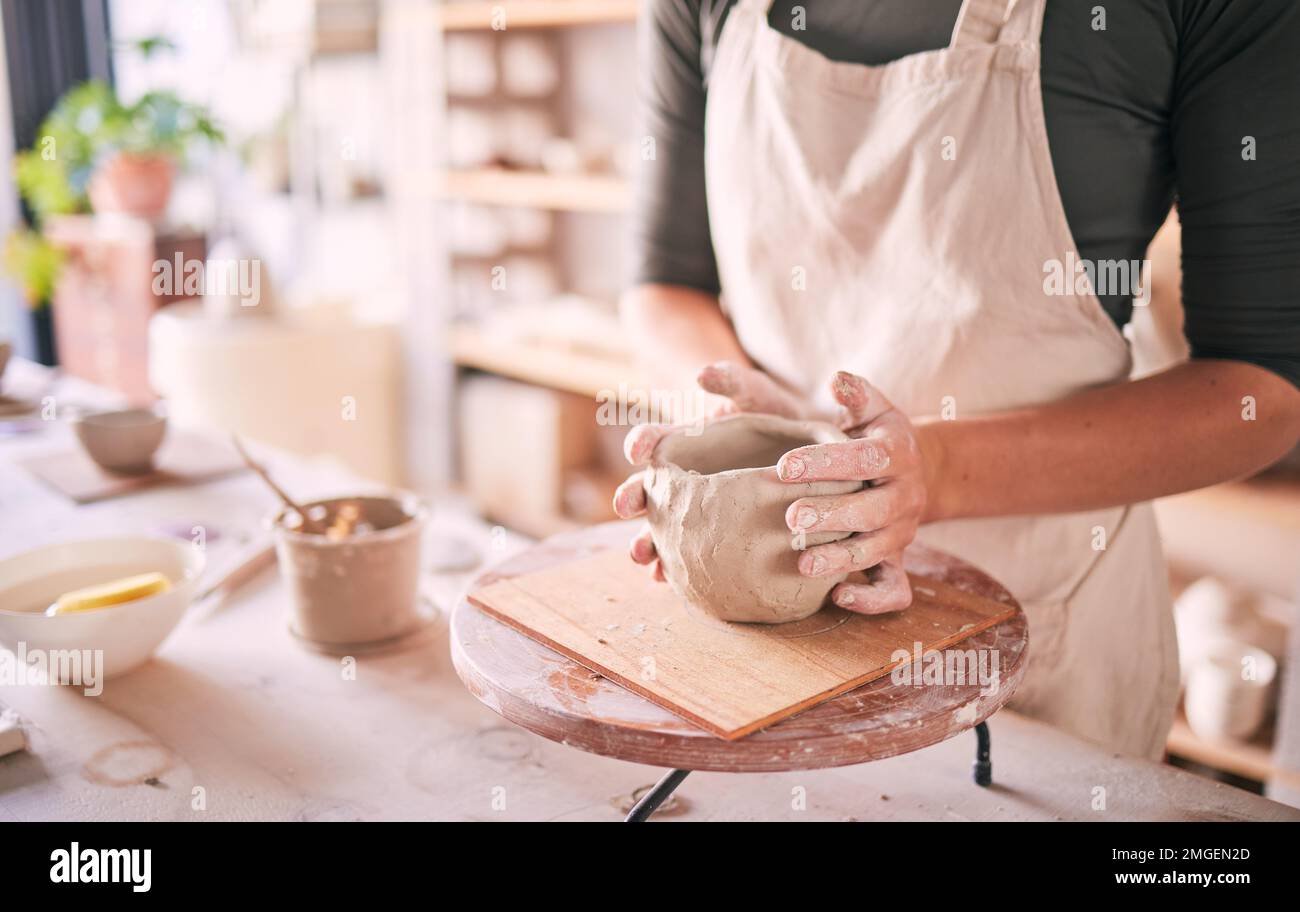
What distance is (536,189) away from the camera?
2.87 m

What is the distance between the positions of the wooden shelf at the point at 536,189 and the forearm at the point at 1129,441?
1764mm

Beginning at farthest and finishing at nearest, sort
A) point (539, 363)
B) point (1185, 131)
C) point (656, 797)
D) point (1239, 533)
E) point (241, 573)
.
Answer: point (539, 363) < point (1239, 533) < point (241, 573) < point (1185, 131) < point (656, 797)

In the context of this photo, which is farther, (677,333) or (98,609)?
(677,333)

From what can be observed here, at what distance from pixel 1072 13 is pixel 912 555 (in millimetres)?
524

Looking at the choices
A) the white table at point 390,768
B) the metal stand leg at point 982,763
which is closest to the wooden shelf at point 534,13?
the white table at point 390,768

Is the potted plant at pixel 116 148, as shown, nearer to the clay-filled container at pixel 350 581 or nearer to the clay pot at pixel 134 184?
the clay pot at pixel 134 184

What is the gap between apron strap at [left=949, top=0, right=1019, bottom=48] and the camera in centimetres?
101

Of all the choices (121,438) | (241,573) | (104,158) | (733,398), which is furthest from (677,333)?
(104,158)

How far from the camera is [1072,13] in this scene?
991 millimetres

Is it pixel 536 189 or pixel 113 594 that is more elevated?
pixel 536 189

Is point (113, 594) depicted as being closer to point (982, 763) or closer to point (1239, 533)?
point (982, 763)

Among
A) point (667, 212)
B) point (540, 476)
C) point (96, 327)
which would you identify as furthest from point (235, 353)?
point (667, 212)

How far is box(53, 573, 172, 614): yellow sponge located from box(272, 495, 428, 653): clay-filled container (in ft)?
0.39

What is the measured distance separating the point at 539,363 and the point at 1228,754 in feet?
6.19
